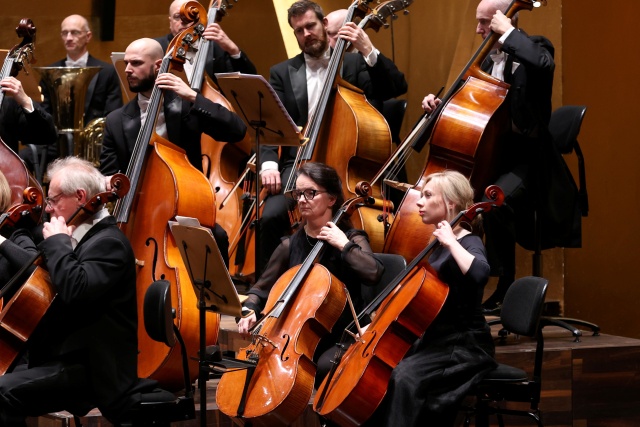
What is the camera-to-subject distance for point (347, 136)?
14.8ft

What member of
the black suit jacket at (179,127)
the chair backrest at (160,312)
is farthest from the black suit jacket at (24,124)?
the chair backrest at (160,312)

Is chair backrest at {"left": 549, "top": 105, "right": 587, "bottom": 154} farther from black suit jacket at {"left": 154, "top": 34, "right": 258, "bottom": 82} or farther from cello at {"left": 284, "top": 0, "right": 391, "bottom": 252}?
black suit jacket at {"left": 154, "top": 34, "right": 258, "bottom": 82}

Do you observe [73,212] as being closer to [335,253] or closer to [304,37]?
[335,253]

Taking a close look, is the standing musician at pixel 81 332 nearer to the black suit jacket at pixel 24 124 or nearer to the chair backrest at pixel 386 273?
the chair backrest at pixel 386 273

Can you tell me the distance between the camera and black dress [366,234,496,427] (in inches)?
130

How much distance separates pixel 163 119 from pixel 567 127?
5.34ft

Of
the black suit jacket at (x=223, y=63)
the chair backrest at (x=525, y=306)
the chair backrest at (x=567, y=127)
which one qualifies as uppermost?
the chair backrest at (x=567, y=127)

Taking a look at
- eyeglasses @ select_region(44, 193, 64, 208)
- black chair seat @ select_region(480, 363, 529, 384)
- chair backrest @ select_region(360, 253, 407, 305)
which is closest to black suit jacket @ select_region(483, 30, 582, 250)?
chair backrest @ select_region(360, 253, 407, 305)

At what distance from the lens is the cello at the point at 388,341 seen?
3.26 meters

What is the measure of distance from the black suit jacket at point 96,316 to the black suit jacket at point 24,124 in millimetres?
1566

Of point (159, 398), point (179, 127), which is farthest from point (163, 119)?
point (159, 398)

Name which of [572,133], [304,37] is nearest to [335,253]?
[572,133]

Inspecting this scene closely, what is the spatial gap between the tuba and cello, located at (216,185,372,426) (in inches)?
99.6

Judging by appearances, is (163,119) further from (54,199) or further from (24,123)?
(54,199)
